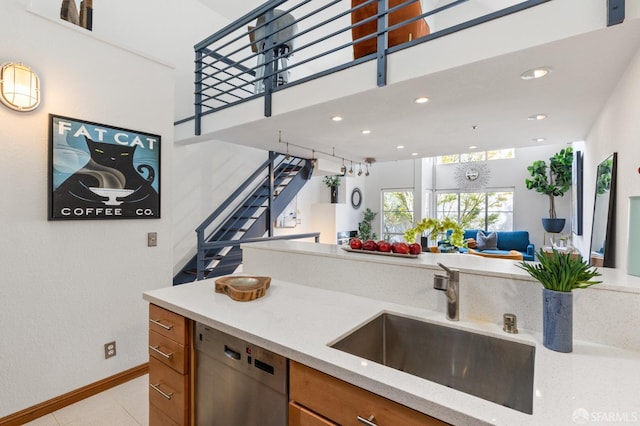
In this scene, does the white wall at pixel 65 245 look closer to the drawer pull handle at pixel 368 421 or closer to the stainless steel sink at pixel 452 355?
the stainless steel sink at pixel 452 355

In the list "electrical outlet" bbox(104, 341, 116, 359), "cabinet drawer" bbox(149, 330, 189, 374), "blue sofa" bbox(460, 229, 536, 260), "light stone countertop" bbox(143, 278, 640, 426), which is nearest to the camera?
"light stone countertop" bbox(143, 278, 640, 426)

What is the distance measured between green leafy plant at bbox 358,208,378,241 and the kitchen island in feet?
23.6

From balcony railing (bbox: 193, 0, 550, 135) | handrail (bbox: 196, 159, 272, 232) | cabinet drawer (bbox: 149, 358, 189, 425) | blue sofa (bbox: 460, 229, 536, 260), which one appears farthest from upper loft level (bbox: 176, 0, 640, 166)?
blue sofa (bbox: 460, 229, 536, 260)

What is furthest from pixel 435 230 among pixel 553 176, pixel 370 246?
pixel 553 176

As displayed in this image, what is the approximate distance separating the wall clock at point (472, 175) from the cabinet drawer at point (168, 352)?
874 cm

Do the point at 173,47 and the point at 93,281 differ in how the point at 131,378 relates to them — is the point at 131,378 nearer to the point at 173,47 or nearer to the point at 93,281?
the point at 93,281

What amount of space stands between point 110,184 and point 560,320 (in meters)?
2.88

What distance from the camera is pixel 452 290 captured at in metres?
1.36

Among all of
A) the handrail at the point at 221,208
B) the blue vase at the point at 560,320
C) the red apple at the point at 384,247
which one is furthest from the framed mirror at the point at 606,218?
the handrail at the point at 221,208

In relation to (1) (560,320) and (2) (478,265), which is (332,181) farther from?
(1) (560,320)

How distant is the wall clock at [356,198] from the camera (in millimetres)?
9203

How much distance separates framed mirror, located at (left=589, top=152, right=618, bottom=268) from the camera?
1.98 metres

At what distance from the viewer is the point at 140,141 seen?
8.57 feet

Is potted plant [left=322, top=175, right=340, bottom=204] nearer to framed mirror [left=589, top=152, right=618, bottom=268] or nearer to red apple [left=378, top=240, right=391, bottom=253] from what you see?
framed mirror [left=589, top=152, right=618, bottom=268]
